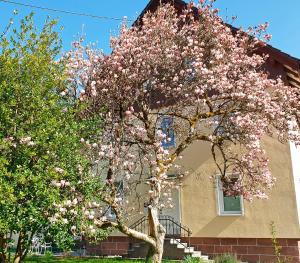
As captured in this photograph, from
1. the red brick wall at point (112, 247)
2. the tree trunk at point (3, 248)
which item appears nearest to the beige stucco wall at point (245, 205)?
the red brick wall at point (112, 247)

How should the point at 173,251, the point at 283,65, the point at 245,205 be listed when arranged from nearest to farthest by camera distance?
the point at 283,65, the point at 245,205, the point at 173,251

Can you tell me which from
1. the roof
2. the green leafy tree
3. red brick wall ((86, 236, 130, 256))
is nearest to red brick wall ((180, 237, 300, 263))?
red brick wall ((86, 236, 130, 256))

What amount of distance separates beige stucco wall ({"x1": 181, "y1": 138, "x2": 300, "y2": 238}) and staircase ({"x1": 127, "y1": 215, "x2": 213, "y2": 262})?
52 centimetres

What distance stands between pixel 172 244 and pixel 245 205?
133 inches

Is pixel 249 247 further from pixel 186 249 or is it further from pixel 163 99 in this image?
pixel 163 99

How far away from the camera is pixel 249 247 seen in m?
16.1

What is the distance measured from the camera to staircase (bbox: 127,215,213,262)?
16547mm

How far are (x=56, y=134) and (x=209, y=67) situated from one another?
20.1 ft

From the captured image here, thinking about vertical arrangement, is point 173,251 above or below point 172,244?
below

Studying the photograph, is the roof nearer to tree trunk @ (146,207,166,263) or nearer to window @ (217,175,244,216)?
Result: window @ (217,175,244,216)

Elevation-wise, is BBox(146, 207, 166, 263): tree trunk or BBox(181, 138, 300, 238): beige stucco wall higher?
BBox(181, 138, 300, 238): beige stucco wall

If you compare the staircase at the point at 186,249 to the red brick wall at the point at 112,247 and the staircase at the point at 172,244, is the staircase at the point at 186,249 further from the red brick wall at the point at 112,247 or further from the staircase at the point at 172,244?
the red brick wall at the point at 112,247

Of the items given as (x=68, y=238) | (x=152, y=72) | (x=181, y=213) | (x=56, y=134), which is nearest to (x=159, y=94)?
(x=152, y=72)

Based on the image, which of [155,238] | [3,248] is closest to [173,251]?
[155,238]
